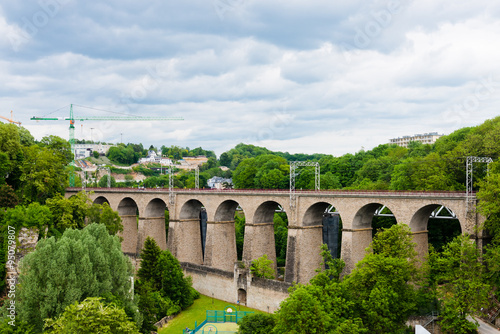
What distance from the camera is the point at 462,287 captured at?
3691 cm

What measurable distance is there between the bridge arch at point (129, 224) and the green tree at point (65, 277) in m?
42.7

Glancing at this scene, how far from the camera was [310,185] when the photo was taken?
8381 cm

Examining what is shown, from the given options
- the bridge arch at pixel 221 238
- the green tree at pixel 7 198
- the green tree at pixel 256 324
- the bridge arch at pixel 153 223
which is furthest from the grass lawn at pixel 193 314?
the bridge arch at pixel 153 223

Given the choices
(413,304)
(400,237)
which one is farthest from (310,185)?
(413,304)

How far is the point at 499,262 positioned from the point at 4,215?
4382cm

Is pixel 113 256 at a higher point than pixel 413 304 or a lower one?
higher

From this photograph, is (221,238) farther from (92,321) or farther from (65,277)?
(92,321)

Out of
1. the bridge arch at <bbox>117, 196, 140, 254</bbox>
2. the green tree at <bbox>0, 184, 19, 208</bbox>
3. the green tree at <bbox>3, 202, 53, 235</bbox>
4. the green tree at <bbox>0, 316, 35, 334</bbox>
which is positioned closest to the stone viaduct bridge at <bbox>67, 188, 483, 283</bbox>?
the bridge arch at <bbox>117, 196, 140, 254</bbox>

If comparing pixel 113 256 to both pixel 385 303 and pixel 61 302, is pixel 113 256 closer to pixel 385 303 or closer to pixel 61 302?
pixel 61 302

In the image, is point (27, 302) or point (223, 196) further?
point (223, 196)

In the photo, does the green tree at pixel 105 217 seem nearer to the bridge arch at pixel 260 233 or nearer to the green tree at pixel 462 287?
the bridge arch at pixel 260 233

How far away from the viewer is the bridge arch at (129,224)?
82.3 metres

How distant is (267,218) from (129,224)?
1194 inches

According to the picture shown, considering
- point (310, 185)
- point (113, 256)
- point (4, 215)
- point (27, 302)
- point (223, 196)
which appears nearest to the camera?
point (27, 302)
